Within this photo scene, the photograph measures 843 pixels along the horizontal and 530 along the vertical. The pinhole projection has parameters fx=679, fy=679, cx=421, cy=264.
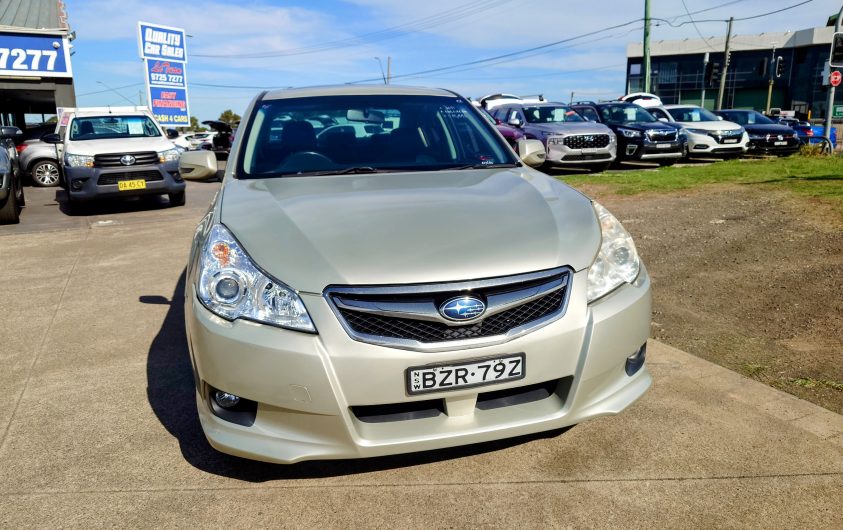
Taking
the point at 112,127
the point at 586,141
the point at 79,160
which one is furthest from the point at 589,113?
the point at 79,160

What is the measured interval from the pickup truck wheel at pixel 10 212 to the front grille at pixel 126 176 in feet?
4.10

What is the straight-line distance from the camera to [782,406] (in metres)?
3.26

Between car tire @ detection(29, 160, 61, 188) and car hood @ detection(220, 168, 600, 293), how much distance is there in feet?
49.8

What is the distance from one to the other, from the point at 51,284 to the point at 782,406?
5.91 metres

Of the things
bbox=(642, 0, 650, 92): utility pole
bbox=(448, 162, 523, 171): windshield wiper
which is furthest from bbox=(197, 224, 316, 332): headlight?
bbox=(642, 0, 650, 92): utility pole

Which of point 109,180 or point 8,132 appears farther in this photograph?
point 109,180

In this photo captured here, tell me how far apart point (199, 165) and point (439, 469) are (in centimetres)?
249

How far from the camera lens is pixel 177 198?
40.0 ft

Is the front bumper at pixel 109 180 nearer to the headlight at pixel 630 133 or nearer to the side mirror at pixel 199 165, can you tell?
the side mirror at pixel 199 165

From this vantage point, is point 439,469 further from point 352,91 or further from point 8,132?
point 8,132

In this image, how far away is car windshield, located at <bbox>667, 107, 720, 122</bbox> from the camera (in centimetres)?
1811

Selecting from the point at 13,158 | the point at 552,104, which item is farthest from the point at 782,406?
the point at 552,104

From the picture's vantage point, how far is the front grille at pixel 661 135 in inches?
617

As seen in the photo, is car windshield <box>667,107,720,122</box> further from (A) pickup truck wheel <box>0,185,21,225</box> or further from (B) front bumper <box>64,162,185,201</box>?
(A) pickup truck wheel <box>0,185,21,225</box>
